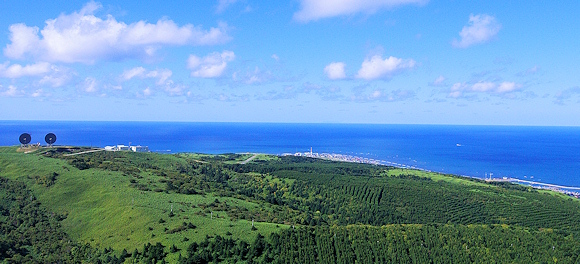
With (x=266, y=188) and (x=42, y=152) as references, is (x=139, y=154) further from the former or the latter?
(x=266, y=188)

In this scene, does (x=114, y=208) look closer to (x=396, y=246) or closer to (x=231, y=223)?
(x=231, y=223)

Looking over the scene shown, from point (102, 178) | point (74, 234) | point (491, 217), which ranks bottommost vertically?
point (491, 217)

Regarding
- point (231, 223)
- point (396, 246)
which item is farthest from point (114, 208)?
point (396, 246)

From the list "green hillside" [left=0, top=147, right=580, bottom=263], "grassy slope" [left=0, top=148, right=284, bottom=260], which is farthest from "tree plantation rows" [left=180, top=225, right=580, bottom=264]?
"grassy slope" [left=0, top=148, right=284, bottom=260]

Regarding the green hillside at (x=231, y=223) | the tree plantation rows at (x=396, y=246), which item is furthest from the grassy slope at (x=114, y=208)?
the tree plantation rows at (x=396, y=246)

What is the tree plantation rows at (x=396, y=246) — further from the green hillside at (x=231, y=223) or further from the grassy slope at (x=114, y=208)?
the grassy slope at (x=114, y=208)

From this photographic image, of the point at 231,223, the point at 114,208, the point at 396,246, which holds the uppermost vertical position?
the point at 114,208

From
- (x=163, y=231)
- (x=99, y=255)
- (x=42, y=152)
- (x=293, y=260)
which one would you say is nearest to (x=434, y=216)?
(x=293, y=260)
